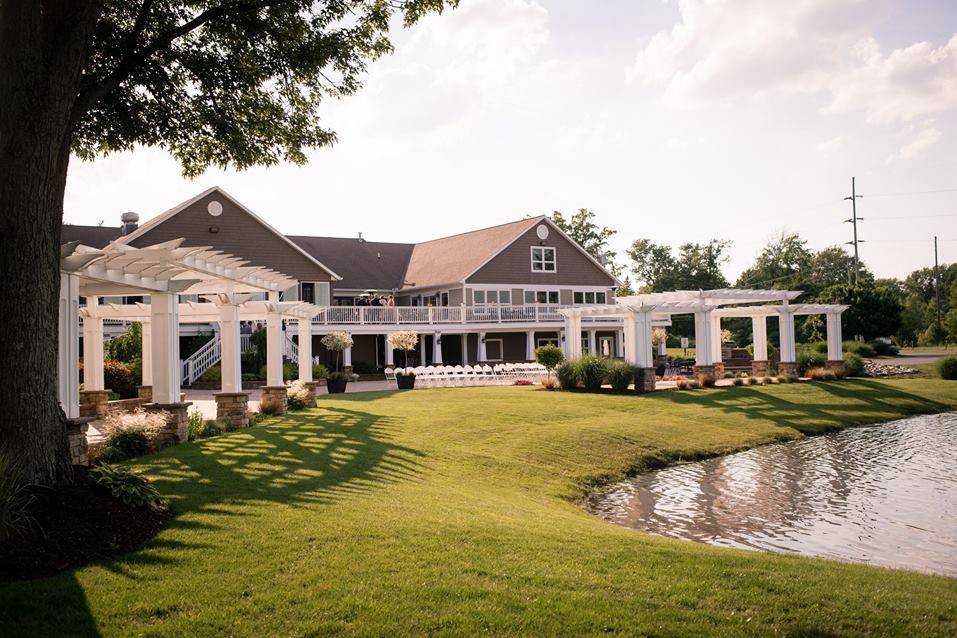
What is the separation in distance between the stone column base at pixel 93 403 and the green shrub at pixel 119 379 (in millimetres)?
6189

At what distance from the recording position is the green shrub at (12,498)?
6371 mm

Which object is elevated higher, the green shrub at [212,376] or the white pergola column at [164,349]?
the white pergola column at [164,349]

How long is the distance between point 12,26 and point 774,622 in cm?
916

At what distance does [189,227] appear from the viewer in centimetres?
3247

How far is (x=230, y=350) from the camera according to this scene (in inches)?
664

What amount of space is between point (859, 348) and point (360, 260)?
28.7m

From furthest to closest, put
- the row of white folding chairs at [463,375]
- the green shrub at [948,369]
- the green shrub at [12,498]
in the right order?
the green shrub at [948,369]
the row of white folding chairs at [463,375]
the green shrub at [12,498]

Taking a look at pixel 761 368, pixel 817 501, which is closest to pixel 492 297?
pixel 761 368

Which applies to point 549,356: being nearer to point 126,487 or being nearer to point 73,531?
point 126,487

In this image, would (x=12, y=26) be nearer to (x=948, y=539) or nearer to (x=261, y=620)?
(x=261, y=620)

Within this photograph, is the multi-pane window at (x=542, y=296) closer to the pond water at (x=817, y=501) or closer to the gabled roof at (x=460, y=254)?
the gabled roof at (x=460, y=254)

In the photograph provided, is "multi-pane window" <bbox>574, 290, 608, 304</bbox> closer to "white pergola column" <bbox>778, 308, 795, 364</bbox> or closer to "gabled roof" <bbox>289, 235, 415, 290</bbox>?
"gabled roof" <bbox>289, 235, 415, 290</bbox>

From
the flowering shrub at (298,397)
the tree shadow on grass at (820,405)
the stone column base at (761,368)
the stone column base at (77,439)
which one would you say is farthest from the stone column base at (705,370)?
the stone column base at (77,439)

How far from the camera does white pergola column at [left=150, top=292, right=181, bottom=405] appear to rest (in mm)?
13219
